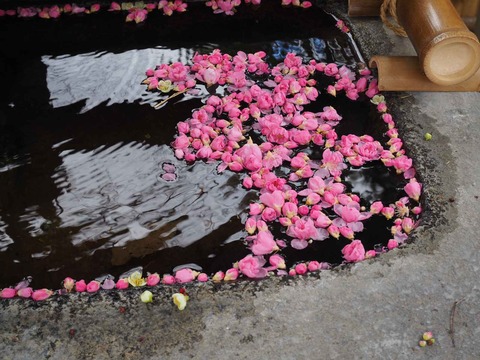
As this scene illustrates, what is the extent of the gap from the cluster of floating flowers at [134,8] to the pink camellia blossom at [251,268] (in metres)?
2.36

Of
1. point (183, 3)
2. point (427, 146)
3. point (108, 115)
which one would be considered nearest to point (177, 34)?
point (183, 3)

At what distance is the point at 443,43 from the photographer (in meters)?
3.09

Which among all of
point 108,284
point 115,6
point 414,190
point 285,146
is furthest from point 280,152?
point 115,6

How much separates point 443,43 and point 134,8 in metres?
2.31

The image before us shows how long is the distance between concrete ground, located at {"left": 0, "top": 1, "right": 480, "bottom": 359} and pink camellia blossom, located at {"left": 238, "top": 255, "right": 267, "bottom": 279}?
0.20 ft

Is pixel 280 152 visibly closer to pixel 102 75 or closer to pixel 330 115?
pixel 330 115

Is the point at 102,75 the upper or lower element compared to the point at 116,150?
upper

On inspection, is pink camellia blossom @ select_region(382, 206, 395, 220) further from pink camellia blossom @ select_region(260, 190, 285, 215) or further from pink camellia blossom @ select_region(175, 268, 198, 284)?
pink camellia blossom @ select_region(175, 268, 198, 284)

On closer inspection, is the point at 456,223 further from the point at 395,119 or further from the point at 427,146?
the point at 395,119

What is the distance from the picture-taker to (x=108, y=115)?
349cm

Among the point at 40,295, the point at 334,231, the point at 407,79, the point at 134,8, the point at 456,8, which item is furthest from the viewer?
the point at 134,8

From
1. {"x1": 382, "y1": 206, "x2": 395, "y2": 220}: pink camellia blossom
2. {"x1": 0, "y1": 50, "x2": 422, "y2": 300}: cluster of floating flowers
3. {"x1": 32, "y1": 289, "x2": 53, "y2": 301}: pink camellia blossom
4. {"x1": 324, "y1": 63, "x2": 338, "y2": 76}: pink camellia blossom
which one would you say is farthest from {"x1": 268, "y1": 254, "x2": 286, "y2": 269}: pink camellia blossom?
{"x1": 324, "y1": 63, "x2": 338, "y2": 76}: pink camellia blossom

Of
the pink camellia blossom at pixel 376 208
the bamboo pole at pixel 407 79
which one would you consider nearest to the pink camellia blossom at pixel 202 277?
the pink camellia blossom at pixel 376 208

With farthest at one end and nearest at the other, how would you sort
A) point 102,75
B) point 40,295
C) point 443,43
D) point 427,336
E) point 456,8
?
1. point 456,8
2. point 102,75
3. point 443,43
4. point 40,295
5. point 427,336
